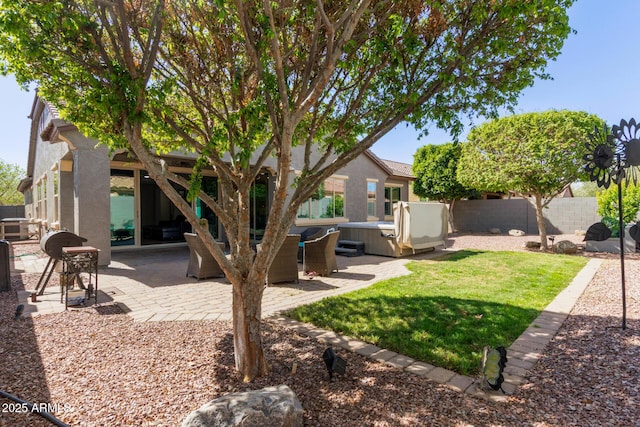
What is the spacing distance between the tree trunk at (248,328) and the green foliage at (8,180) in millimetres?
44077

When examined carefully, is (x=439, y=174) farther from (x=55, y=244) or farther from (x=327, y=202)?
(x=55, y=244)

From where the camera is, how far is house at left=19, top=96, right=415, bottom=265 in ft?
27.6

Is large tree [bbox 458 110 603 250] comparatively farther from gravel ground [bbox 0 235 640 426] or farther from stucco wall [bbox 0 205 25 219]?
stucco wall [bbox 0 205 25 219]

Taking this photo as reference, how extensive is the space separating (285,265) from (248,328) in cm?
375

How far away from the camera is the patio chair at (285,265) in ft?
21.7

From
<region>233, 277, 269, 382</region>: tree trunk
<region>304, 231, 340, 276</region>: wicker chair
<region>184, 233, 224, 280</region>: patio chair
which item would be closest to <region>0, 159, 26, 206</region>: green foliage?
<region>184, 233, 224, 280</region>: patio chair

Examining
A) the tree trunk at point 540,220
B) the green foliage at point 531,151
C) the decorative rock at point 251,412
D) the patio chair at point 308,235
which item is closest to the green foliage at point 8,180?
the patio chair at point 308,235

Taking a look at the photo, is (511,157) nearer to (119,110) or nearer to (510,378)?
(510,378)

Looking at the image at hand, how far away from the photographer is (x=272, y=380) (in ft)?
9.91

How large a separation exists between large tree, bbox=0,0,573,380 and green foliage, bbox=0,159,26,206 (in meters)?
42.6

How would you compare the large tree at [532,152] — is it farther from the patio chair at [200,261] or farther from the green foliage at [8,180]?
the green foliage at [8,180]

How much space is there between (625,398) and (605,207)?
12.3 meters

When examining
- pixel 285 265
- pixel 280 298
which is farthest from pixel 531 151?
pixel 280 298

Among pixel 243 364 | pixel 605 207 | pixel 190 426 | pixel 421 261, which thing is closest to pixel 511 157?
pixel 605 207
